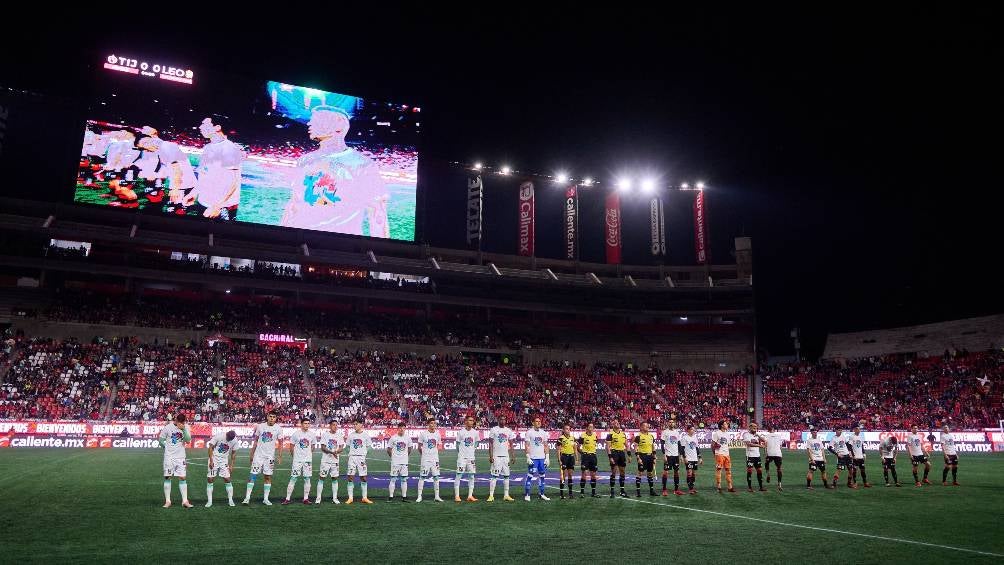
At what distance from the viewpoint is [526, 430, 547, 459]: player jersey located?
19.3 metres

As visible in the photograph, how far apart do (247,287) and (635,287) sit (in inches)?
1418

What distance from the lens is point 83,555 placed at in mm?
10352

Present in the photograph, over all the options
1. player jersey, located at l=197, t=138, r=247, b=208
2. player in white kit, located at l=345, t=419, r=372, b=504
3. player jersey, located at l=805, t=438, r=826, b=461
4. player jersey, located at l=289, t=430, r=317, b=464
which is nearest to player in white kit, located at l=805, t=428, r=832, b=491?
player jersey, located at l=805, t=438, r=826, b=461

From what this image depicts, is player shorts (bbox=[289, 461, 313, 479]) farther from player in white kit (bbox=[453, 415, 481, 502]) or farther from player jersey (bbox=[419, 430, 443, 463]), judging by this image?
player in white kit (bbox=[453, 415, 481, 502])

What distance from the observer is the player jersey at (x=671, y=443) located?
2091cm

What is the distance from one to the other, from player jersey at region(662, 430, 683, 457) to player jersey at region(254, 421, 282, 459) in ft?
38.1

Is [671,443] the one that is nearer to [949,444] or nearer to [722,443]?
[722,443]

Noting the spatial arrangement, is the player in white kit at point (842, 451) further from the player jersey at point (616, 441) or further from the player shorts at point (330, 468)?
the player shorts at point (330, 468)

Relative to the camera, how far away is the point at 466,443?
18672mm

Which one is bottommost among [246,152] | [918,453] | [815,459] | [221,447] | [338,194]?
[815,459]

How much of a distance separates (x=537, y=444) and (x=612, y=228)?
161ft

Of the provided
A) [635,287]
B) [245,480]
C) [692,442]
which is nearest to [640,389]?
[635,287]

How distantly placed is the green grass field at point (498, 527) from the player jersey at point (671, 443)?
1.50m

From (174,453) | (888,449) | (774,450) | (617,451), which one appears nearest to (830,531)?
(617,451)
